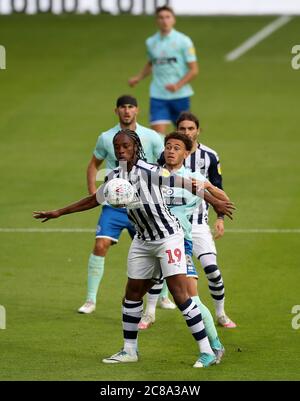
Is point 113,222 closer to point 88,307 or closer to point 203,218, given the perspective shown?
point 88,307

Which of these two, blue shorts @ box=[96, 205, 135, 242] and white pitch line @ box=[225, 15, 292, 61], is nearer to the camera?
blue shorts @ box=[96, 205, 135, 242]

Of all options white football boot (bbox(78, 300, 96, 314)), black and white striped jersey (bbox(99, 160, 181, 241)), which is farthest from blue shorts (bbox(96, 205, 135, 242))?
black and white striped jersey (bbox(99, 160, 181, 241))

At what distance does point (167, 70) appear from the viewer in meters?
23.9

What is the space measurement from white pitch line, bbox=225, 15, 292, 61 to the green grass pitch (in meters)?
0.26

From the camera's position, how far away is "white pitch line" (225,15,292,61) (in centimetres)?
3525

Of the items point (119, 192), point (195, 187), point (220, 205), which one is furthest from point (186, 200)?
point (119, 192)

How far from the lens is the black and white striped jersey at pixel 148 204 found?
12.6 meters

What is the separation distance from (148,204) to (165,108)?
11.2m

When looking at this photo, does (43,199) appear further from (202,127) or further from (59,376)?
(59,376)

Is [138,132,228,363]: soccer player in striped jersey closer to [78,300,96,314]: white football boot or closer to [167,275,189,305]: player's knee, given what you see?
[167,275,189,305]: player's knee

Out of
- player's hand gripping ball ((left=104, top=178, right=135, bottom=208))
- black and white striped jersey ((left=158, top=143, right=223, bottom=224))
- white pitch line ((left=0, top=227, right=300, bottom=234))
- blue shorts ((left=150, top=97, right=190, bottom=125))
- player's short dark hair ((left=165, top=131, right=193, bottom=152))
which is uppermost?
player's short dark hair ((left=165, top=131, right=193, bottom=152))

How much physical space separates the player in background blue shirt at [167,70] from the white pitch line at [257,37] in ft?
35.8

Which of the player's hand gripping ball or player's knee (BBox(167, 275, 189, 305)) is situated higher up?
the player's hand gripping ball

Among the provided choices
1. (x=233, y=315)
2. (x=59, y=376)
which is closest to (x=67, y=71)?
(x=233, y=315)
